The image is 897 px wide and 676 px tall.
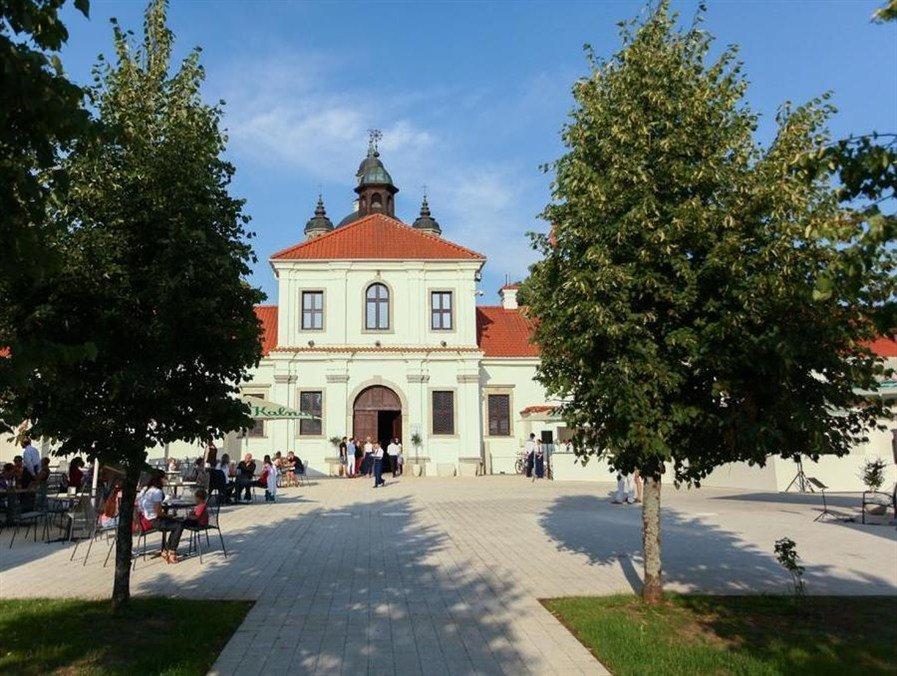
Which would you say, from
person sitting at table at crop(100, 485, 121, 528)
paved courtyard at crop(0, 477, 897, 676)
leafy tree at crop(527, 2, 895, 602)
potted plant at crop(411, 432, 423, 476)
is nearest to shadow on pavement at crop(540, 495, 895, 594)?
paved courtyard at crop(0, 477, 897, 676)

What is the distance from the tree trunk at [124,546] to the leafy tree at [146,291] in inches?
0.5

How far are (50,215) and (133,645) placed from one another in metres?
4.12

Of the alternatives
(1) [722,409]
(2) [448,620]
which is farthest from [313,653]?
(1) [722,409]

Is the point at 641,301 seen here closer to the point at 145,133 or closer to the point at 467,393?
the point at 145,133

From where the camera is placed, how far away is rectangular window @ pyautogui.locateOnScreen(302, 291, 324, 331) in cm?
3447

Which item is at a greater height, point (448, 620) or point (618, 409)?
point (618, 409)

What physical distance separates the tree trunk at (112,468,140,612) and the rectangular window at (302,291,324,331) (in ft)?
88.4

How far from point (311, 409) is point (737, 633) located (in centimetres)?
2845

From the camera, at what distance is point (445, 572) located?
984 cm

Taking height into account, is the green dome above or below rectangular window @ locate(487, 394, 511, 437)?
above

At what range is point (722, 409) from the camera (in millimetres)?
7180

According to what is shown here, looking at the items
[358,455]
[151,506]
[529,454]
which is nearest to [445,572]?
[151,506]

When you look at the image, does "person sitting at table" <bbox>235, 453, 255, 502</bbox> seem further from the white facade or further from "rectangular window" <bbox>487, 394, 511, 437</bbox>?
"rectangular window" <bbox>487, 394, 511, 437</bbox>

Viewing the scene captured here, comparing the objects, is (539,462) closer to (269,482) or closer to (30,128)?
(269,482)
